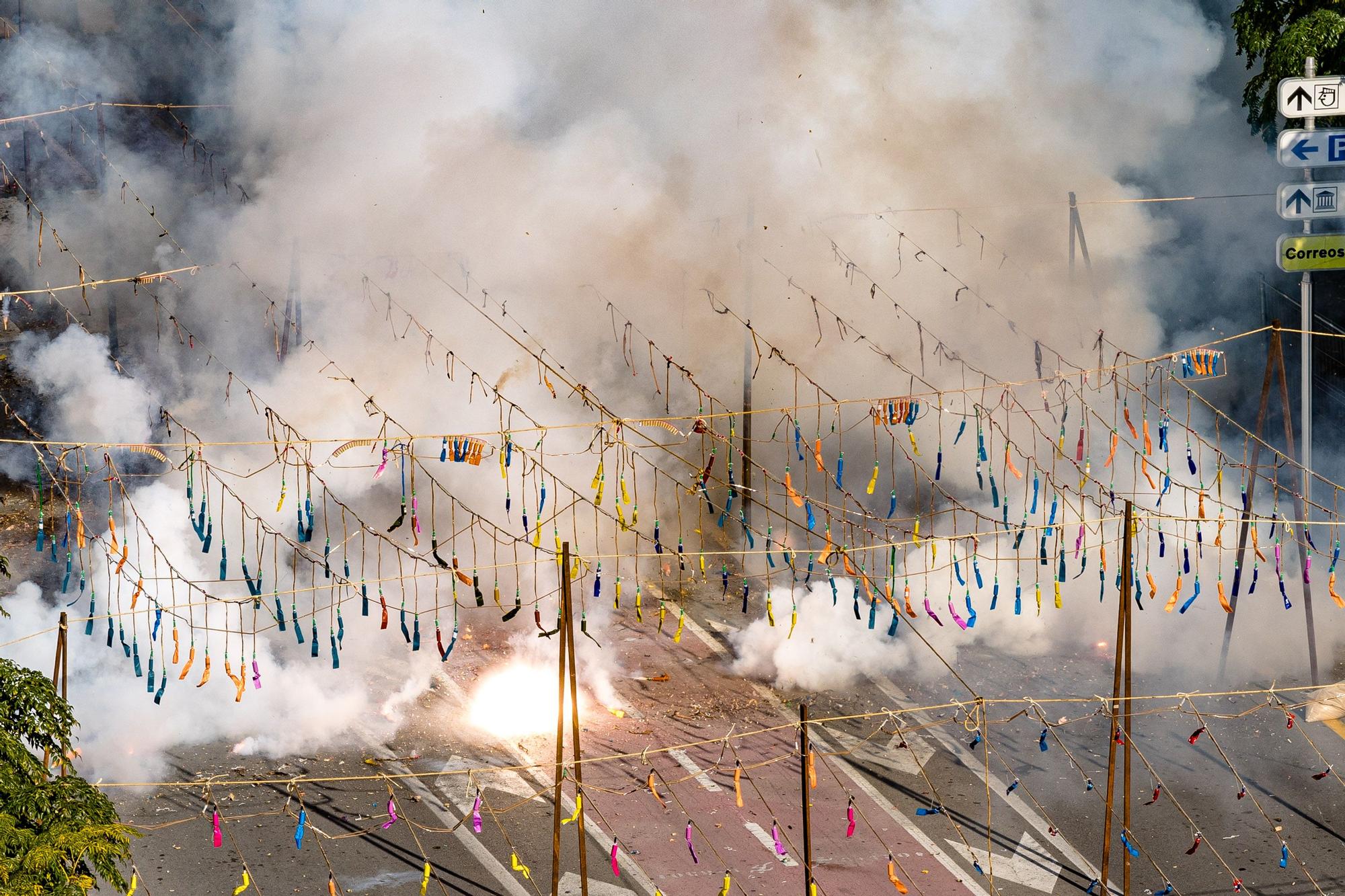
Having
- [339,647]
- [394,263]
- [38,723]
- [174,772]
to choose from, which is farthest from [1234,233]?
[38,723]

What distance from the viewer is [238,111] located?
21.7 metres

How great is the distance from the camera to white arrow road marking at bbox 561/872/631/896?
13.1 metres

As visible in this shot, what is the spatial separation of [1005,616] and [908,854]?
4.43 metres

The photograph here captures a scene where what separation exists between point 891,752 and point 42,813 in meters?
8.41

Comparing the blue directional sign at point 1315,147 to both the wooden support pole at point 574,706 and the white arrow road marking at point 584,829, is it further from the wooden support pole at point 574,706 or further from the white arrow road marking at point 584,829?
the white arrow road marking at point 584,829

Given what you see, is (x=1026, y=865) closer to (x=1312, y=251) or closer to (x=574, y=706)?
(x=574, y=706)

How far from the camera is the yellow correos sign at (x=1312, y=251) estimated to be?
576 inches

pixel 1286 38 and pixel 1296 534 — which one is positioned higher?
pixel 1286 38

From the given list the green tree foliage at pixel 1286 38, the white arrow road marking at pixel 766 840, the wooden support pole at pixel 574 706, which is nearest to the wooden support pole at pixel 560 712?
the wooden support pole at pixel 574 706

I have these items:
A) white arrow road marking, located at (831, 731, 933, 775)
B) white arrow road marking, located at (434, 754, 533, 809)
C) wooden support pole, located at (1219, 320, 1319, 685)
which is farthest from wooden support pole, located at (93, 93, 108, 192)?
wooden support pole, located at (1219, 320, 1319, 685)

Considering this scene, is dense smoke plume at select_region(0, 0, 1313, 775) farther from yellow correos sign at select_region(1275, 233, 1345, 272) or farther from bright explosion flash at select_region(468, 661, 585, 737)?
yellow correos sign at select_region(1275, 233, 1345, 272)

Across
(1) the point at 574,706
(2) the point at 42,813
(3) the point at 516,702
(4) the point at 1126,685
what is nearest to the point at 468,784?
(3) the point at 516,702

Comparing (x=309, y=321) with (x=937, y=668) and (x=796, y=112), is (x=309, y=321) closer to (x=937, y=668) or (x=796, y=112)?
(x=796, y=112)

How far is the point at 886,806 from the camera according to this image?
14398 mm
